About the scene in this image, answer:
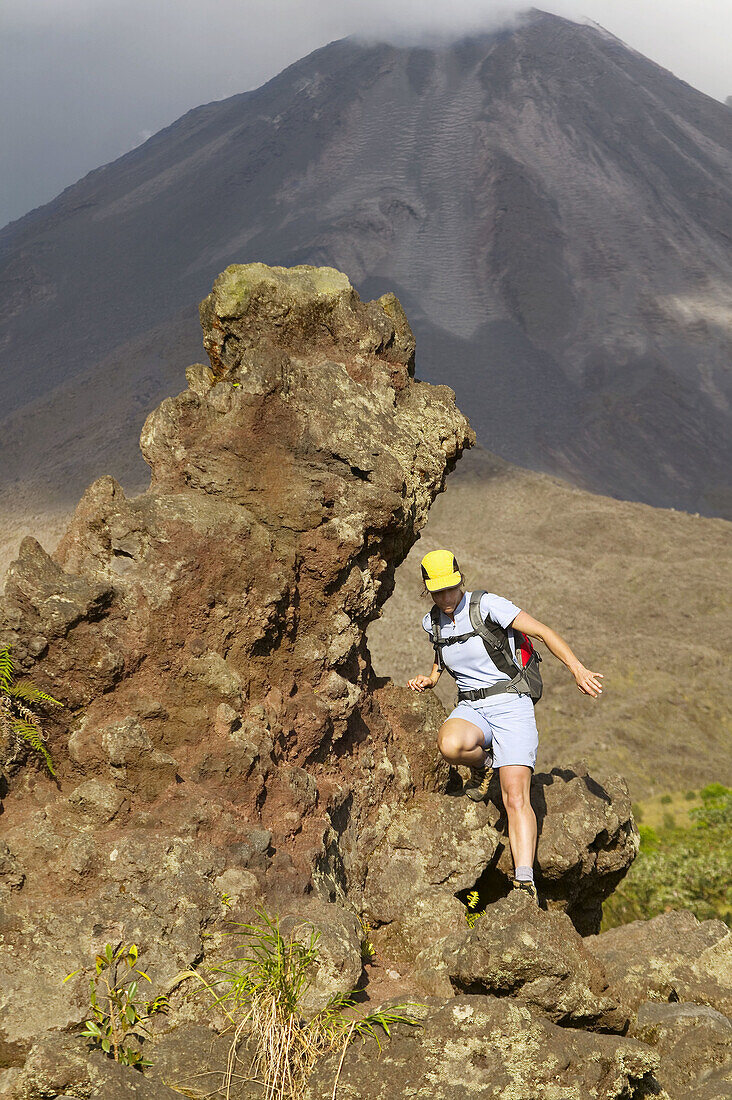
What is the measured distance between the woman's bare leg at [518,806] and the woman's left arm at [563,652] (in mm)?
616

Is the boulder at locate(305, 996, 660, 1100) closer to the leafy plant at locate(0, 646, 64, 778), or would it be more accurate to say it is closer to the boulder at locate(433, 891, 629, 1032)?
the boulder at locate(433, 891, 629, 1032)

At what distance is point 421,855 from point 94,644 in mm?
2310

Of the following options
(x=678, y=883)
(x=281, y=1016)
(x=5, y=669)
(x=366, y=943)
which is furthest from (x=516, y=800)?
(x=678, y=883)

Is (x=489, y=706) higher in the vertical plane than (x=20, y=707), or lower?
lower

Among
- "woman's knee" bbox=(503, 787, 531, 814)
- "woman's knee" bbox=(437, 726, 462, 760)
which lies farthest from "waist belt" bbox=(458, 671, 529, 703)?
"woman's knee" bbox=(503, 787, 531, 814)

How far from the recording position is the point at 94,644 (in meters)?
4.76

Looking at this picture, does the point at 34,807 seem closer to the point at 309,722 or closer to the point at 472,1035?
the point at 309,722

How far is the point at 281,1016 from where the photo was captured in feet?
11.9

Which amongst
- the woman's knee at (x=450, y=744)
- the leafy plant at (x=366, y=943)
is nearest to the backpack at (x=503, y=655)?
the woman's knee at (x=450, y=744)

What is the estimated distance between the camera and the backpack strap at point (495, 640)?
5.39 metres

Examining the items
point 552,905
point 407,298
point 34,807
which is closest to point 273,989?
point 34,807

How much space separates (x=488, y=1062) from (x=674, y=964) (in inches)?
71.5

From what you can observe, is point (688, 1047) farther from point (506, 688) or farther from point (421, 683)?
point (421, 683)

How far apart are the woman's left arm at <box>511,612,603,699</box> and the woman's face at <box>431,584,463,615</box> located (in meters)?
0.37
